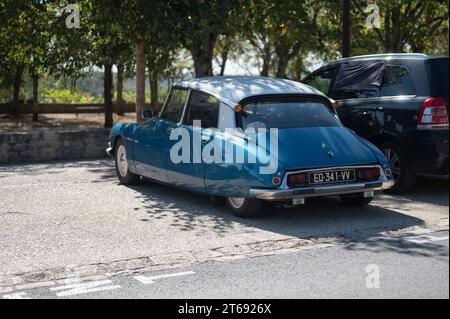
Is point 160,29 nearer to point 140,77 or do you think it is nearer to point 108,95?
point 140,77

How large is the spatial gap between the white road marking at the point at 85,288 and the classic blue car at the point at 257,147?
263cm

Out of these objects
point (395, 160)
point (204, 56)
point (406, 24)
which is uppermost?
point (406, 24)

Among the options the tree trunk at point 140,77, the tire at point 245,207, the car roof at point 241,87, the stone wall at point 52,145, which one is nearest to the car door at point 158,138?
the car roof at point 241,87

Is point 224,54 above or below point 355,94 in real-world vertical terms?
above

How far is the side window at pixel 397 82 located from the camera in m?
10.1

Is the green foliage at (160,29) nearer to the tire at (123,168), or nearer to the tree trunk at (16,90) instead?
the tree trunk at (16,90)

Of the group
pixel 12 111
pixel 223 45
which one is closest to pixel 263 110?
pixel 12 111

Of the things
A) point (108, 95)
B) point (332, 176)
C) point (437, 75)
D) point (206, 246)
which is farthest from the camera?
point (108, 95)

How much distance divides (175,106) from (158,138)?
0.51 m

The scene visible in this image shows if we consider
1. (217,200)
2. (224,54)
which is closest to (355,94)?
(217,200)

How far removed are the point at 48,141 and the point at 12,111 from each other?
725 inches

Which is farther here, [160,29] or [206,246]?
[160,29]

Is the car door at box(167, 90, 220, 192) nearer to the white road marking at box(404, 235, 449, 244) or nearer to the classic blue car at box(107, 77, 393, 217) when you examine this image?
the classic blue car at box(107, 77, 393, 217)

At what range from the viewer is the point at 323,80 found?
11734mm
